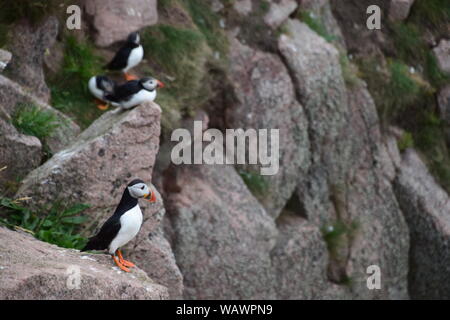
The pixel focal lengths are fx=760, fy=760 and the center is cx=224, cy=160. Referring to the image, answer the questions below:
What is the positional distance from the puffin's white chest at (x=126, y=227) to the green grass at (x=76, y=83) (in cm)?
264

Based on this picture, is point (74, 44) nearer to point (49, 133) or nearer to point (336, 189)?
point (49, 133)

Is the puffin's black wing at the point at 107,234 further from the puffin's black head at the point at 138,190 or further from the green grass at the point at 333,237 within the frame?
the green grass at the point at 333,237

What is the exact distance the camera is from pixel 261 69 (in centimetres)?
1001

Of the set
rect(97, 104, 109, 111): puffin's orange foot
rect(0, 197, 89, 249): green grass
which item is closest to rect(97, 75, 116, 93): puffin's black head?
rect(97, 104, 109, 111): puffin's orange foot

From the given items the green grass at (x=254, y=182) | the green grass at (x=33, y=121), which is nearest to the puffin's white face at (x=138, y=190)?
the green grass at (x=33, y=121)

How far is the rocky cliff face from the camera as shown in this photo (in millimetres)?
6635

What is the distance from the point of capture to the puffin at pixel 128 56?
864cm

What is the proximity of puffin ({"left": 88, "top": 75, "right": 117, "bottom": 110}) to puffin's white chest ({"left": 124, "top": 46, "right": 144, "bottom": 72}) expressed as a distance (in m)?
0.45

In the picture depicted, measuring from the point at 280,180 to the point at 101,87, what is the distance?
2.88m

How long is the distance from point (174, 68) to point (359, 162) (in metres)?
3.36

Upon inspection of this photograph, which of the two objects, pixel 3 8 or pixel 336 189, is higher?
pixel 3 8

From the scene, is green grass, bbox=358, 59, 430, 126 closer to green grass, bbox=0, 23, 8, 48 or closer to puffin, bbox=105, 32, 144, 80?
puffin, bbox=105, 32, 144, 80

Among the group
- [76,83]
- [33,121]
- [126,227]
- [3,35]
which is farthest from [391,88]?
[126,227]
